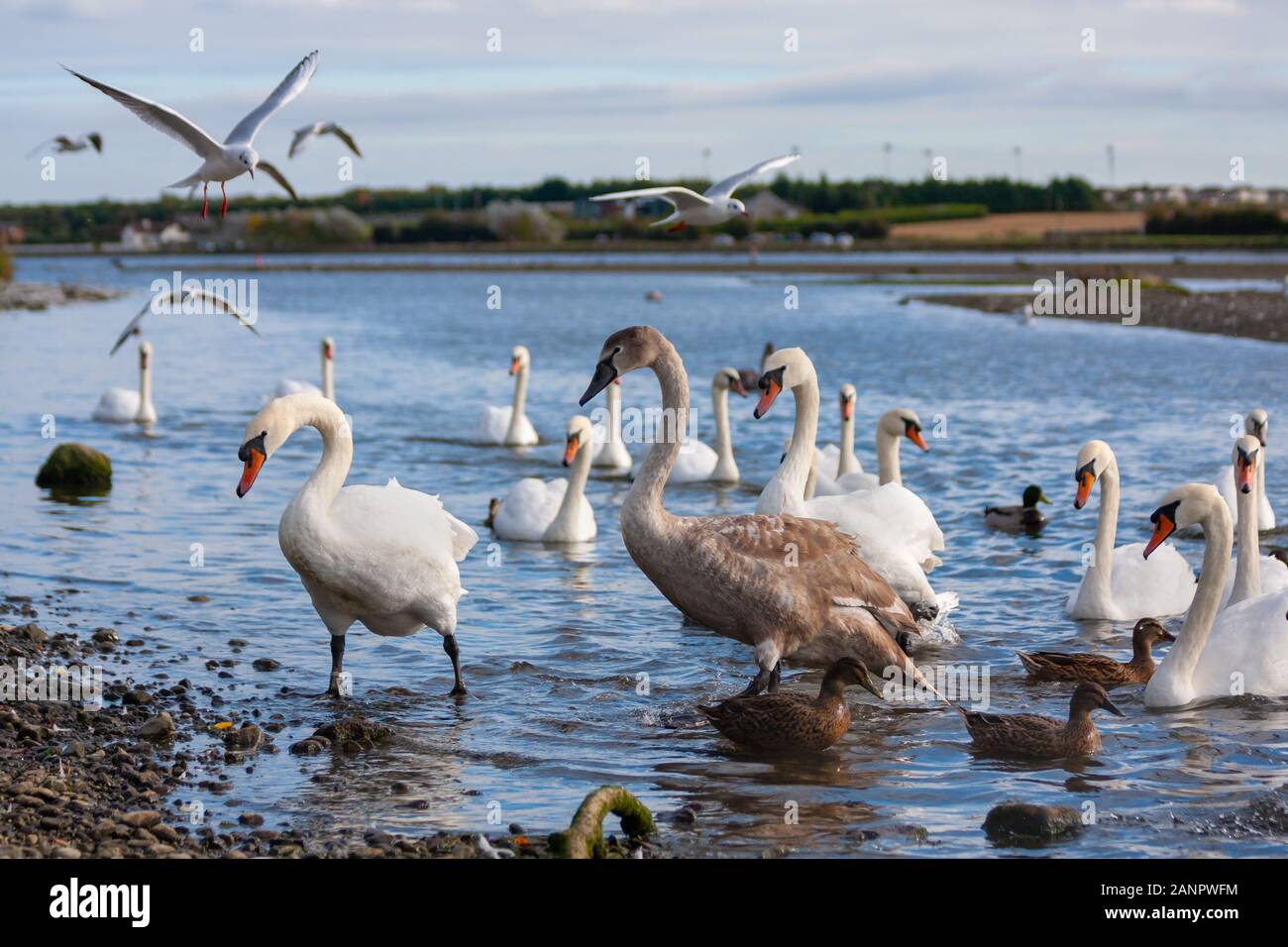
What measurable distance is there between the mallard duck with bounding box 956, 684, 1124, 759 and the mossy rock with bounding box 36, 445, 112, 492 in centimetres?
1140

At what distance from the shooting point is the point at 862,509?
10234 millimetres

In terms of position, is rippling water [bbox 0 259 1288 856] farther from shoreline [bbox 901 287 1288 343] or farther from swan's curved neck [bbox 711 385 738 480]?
shoreline [bbox 901 287 1288 343]

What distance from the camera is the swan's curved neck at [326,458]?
27.3 feet

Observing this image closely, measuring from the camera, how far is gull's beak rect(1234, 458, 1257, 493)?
33.0 feet

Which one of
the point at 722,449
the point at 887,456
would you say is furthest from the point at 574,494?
the point at 722,449

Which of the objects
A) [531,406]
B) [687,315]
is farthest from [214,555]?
[687,315]

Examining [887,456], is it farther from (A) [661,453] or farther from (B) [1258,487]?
(A) [661,453]

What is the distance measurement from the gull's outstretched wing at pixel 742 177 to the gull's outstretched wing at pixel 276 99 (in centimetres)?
309

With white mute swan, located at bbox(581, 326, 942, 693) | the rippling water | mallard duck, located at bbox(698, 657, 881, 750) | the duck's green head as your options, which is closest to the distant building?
the rippling water

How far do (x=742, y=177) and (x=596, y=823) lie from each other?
22.5ft

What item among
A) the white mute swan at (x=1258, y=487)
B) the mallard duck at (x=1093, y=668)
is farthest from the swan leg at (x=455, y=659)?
the white mute swan at (x=1258, y=487)

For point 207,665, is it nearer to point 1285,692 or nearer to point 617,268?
point 1285,692

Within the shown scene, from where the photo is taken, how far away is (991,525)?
1442cm

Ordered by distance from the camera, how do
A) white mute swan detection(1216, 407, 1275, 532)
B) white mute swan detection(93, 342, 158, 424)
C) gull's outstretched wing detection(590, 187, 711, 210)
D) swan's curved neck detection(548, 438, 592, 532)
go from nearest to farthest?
gull's outstretched wing detection(590, 187, 711, 210)
white mute swan detection(1216, 407, 1275, 532)
swan's curved neck detection(548, 438, 592, 532)
white mute swan detection(93, 342, 158, 424)
